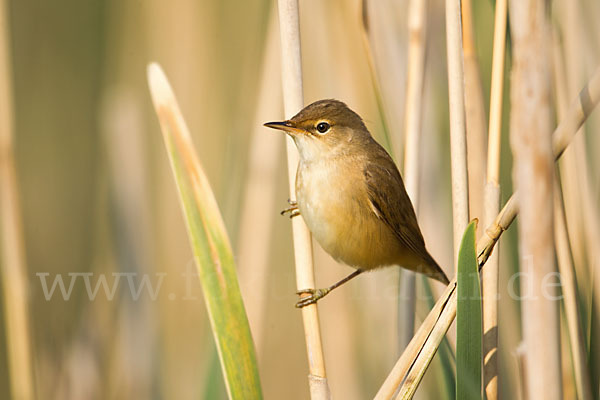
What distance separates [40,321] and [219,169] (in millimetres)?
1116

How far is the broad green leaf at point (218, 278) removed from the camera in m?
1.57

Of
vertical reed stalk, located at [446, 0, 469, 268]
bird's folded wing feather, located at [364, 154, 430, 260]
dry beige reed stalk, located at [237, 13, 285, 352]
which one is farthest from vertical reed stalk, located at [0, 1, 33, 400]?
vertical reed stalk, located at [446, 0, 469, 268]

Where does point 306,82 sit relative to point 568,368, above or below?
above

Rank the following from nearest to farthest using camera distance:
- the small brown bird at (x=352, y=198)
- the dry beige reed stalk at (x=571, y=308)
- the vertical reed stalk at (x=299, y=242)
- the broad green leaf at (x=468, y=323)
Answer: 1. the broad green leaf at (x=468, y=323)
2. the vertical reed stalk at (x=299, y=242)
3. the dry beige reed stalk at (x=571, y=308)
4. the small brown bird at (x=352, y=198)

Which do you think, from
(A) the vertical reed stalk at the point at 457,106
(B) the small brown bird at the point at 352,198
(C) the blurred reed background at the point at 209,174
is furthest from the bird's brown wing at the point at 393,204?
(A) the vertical reed stalk at the point at 457,106

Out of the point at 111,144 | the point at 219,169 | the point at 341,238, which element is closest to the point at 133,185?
the point at 111,144

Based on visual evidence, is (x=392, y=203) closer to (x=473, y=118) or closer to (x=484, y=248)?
(x=473, y=118)

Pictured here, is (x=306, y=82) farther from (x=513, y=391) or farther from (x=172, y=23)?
(x=513, y=391)

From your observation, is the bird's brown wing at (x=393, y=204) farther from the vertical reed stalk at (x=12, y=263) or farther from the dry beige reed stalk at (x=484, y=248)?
the vertical reed stalk at (x=12, y=263)

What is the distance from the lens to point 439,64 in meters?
2.75

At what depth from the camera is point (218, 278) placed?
5.22 ft

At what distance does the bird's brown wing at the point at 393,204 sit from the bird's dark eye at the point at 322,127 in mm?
244

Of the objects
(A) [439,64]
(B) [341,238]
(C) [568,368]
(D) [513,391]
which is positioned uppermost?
(A) [439,64]

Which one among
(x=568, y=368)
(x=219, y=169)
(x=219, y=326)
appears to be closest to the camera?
(x=219, y=326)
